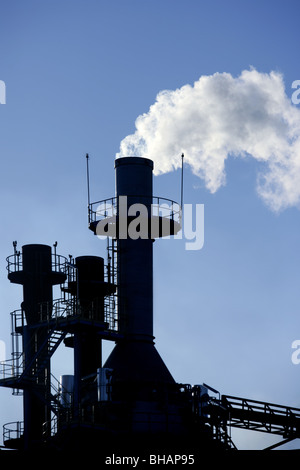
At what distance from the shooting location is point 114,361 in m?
74.7

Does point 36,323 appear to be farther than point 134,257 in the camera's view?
No

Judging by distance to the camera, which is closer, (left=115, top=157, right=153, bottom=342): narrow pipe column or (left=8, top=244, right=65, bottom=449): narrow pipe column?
(left=8, top=244, right=65, bottom=449): narrow pipe column

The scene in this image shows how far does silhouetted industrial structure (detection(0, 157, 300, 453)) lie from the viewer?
7106 cm

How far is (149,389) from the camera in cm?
7294

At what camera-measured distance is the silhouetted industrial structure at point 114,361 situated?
7106 cm

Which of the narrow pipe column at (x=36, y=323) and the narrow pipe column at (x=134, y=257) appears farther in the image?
the narrow pipe column at (x=134, y=257)

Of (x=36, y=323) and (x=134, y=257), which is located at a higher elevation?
(x=134, y=257)

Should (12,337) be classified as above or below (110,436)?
above

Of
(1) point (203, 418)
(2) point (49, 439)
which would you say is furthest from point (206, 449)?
(2) point (49, 439)

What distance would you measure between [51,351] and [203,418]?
864 centimetres
